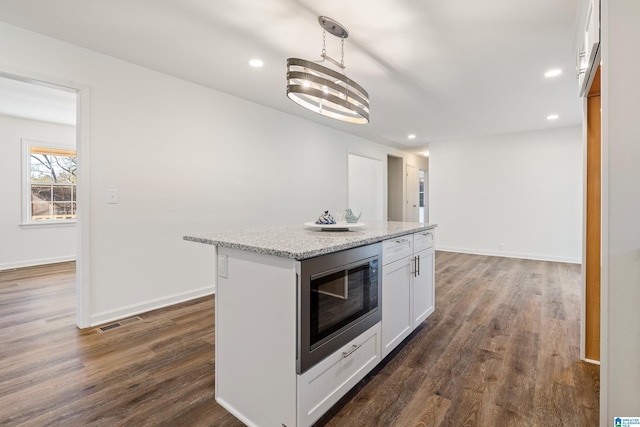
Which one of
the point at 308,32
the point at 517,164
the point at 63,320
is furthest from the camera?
the point at 517,164

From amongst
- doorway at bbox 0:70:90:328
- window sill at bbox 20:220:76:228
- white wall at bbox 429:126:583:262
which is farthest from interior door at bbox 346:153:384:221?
window sill at bbox 20:220:76:228

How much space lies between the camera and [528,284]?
412 centimetres

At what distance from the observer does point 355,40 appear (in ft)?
8.09

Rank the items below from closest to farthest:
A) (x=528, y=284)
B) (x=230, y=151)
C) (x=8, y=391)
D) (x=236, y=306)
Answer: (x=236, y=306), (x=8, y=391), (x=230, y=151), (x=528, y=284)

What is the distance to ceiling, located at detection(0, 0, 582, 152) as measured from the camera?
208cm

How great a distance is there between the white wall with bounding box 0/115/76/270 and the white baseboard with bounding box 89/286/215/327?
355 cm

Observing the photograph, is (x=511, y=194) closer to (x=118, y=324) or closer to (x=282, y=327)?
(x=282, y=327)

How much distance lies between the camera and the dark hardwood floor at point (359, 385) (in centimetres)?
162

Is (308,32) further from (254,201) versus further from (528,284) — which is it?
(528,284)

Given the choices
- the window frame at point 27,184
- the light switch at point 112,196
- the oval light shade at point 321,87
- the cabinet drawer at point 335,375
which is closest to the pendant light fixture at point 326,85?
the oval light shade at point 321,87

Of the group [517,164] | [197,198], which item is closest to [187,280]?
[197,198]

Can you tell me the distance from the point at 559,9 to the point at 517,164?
4.46m

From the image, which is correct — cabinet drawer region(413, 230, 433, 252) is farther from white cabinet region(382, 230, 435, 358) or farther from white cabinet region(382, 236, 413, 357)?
white cabinet region(382, 236, 413, 357)

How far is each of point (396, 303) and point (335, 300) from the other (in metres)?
0.81
